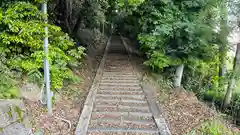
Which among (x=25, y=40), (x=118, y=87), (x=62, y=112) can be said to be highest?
(x=25, y=40)

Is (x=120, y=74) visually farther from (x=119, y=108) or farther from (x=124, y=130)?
(x=124, y=130)

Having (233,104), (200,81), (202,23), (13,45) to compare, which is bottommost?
(233,104)

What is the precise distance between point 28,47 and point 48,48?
0.48m

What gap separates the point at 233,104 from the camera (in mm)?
8516

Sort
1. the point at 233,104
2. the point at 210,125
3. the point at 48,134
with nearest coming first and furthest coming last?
the point at 48,134
the point at 210,125
the point at 233,104

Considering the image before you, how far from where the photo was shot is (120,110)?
5008mm

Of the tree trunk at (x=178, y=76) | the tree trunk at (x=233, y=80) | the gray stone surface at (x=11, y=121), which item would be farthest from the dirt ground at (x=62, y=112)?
the tree trunk at (x=233, y=80)

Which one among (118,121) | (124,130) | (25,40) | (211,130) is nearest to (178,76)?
(211,130)

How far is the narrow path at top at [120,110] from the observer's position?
13.8 feet

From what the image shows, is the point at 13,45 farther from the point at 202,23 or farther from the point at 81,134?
the point at 202,23

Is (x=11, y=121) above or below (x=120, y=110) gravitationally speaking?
above

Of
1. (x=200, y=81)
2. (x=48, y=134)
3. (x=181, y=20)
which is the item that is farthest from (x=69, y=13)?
(x=48, y=134)

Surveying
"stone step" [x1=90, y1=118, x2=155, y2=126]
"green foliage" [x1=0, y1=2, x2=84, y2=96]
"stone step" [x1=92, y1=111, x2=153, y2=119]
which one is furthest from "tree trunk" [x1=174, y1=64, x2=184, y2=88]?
"green foliage" [x1=0, y1=2, x2=84, y2=96]

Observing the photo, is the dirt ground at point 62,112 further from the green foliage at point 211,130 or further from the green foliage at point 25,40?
the green foliage at point 211,130
